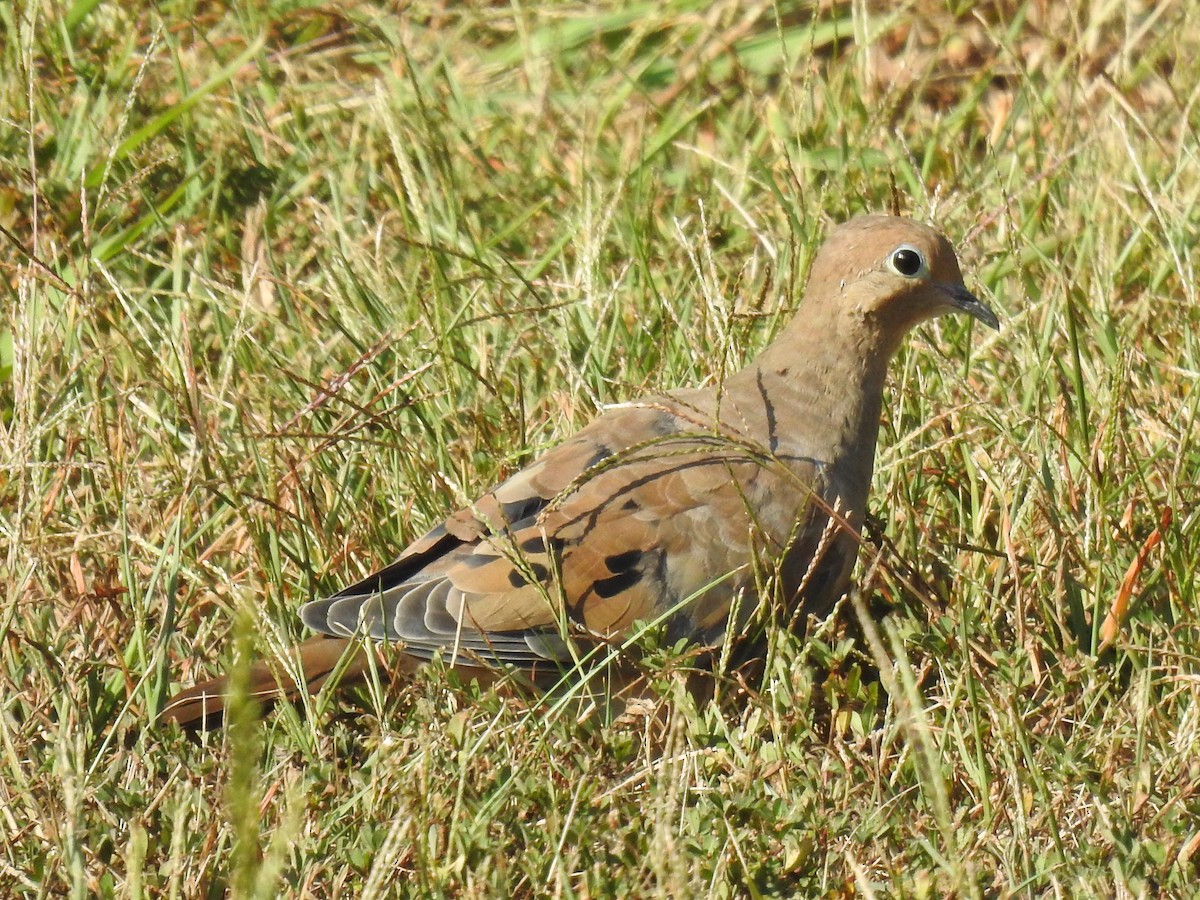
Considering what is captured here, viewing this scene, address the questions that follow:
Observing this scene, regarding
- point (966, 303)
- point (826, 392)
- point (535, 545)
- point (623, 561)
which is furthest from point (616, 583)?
point (966, 303)

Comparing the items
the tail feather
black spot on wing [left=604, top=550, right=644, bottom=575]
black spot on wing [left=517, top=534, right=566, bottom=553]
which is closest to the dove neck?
black spot on wing [left=604, top=550, right=644, bottom=575]

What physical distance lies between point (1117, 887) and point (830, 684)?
68 centimetres

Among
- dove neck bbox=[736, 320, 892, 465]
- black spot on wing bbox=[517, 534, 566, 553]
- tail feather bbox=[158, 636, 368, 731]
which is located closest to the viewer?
tail feather bbox=[158, 636, 368, 731]

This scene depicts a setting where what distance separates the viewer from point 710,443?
132 inches

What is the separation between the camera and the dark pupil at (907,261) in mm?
3447

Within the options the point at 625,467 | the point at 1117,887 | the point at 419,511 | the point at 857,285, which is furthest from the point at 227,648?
the point at 1117,887

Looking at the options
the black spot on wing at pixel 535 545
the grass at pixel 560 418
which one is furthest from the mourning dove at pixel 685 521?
the grass at pixel 560 418

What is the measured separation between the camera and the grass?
8.77 ft

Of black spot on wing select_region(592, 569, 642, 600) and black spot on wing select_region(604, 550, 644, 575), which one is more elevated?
black spot on wing select_region(604, 550, 644, 575)

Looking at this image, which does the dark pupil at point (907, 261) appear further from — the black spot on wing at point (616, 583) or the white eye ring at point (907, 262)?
the black spot on wing at point (616, 583)

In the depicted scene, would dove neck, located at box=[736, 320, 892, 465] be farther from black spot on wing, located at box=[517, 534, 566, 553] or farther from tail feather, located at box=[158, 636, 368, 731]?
tail feather, located at box=[158, 636, 368, 731]

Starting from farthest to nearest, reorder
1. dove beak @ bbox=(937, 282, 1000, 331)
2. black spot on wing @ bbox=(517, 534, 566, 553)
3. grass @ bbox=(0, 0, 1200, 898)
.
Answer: dove beak @ bbox=(937, 282, 1000, 331)
black spot on wing @ bbox=(517, 534, 566, 553)
grass @ bbox=(0, 0, 1200, 898)

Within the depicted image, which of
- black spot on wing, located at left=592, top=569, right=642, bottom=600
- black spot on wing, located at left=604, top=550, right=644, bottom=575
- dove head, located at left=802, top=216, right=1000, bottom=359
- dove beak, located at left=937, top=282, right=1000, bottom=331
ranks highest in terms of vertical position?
dove head, located at left=802, top=216, right=1000, bottom=359

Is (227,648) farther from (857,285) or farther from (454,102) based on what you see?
(454,102)
